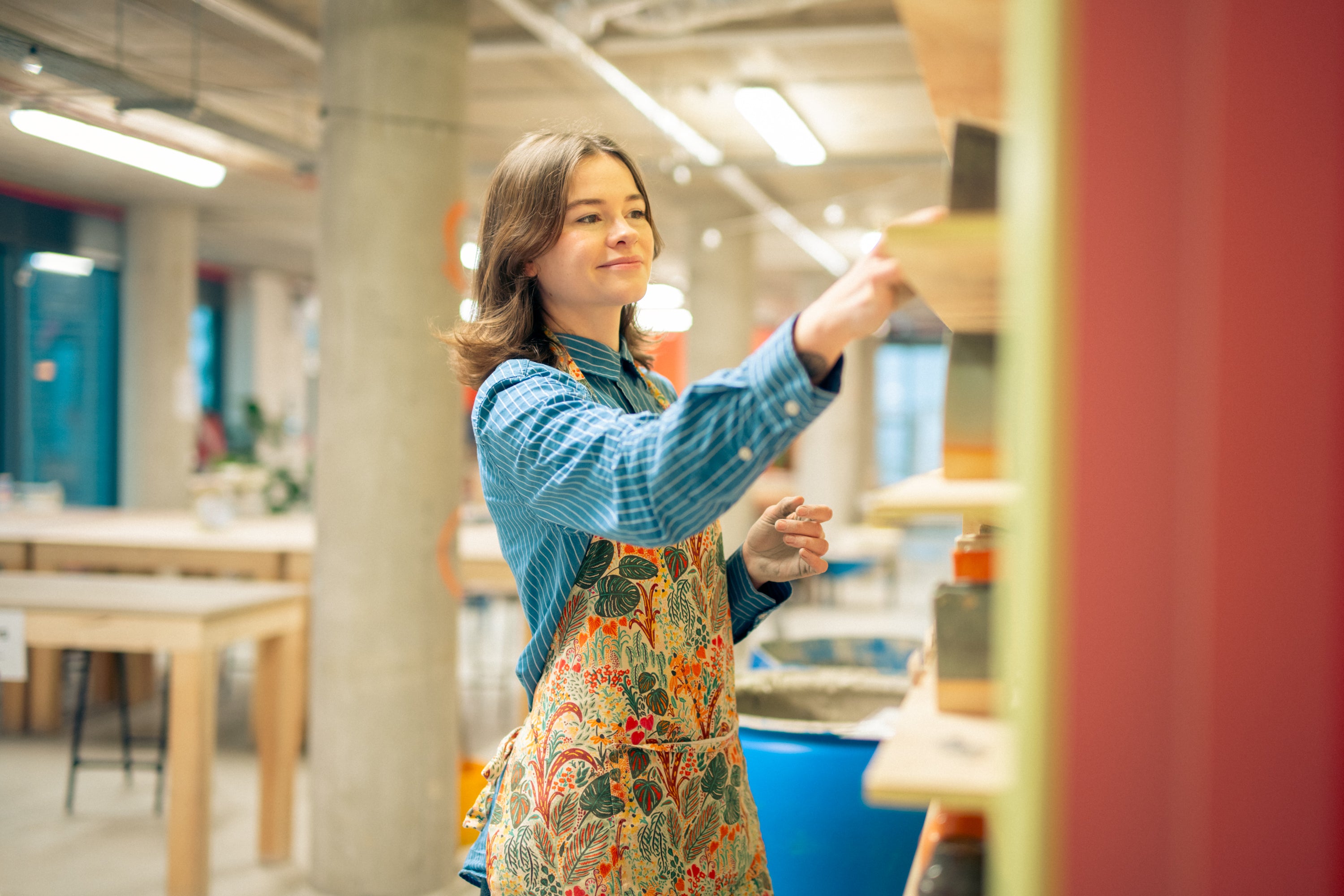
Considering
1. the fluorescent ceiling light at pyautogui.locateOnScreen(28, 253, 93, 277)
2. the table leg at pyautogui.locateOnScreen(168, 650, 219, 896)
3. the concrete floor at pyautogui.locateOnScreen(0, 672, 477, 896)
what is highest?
the fluorescent ceiling light at pyautogui.locateOnScreen(28, 253, 93, 277)

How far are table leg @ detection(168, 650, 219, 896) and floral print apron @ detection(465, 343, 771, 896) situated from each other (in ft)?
7.69

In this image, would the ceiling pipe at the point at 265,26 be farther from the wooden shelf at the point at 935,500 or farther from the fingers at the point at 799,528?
the wooden shelf at the point at 935,500

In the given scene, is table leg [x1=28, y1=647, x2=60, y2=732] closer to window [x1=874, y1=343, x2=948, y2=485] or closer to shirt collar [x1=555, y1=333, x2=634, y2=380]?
shirt collar [x1=555, y1=333, x2=634, y2=380]

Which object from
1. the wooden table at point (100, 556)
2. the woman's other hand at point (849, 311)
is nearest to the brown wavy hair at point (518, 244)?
the woman's other hand at point (849, 311)

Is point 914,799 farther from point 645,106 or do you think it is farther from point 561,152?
point 645,106

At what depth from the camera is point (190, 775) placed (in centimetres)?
331

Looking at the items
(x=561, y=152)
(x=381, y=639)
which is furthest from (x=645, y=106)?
(x=561, y=152)

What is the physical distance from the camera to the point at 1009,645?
2.75 feet

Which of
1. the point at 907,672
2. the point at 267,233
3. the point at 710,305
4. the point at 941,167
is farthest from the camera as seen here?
the point at 267,233

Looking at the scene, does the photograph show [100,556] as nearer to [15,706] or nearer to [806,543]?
[15,706]

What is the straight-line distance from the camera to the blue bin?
222cm

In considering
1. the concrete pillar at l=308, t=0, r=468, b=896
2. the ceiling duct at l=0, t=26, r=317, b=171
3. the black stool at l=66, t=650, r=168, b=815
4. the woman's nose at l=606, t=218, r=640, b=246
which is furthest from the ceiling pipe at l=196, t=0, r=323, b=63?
the woman's nose at l=606, t=218, r=640, b=246

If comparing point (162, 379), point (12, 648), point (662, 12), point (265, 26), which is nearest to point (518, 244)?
point (12, 648)

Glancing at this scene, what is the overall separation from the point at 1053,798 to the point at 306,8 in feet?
17.8
